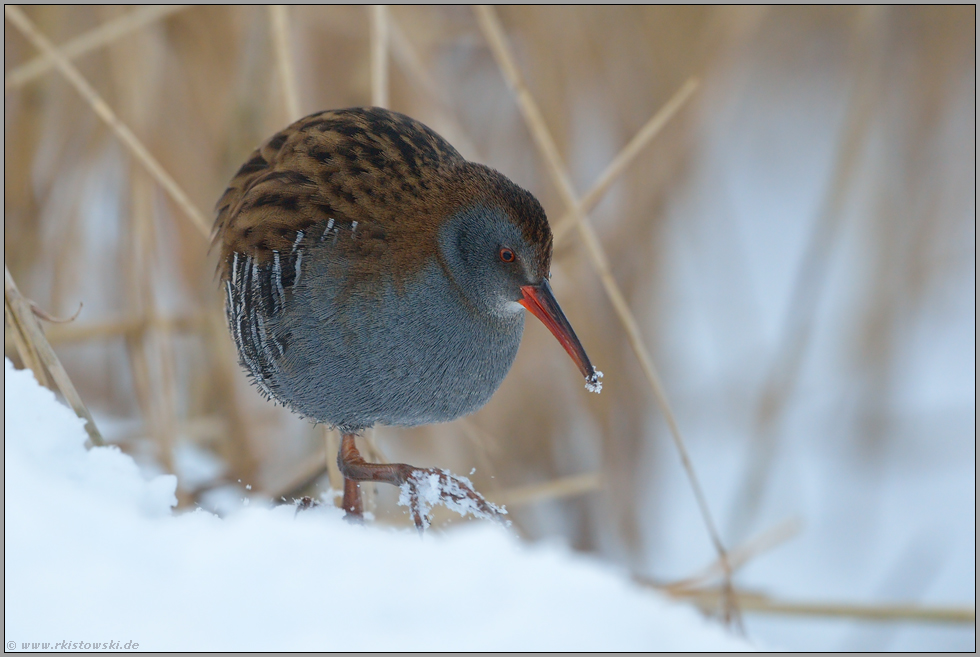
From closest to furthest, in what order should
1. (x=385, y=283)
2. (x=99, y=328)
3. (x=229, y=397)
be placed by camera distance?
(x=385, y=283) < (x=99, y=328) < (x=229, y=397)

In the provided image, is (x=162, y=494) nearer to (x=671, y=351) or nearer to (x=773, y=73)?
(x=671, y=351)

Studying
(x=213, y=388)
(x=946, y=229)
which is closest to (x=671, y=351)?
(x=946, y=229)

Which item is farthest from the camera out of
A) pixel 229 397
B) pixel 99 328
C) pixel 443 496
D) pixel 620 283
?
pixel 620 283

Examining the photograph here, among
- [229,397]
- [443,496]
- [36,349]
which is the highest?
[229,397]

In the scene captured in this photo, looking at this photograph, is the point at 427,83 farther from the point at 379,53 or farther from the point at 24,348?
the point at 24,348

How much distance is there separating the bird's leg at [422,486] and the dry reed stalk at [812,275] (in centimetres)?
151

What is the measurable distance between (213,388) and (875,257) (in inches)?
85.9

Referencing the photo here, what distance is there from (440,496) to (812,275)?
162 cm

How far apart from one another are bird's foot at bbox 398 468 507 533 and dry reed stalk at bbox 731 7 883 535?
1.53 metres

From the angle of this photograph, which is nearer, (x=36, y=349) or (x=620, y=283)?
(x=36, y=349)

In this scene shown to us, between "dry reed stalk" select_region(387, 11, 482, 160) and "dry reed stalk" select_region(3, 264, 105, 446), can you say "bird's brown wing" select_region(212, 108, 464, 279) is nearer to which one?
"dry reed stalk" select_region(3, 264, 105, 446)

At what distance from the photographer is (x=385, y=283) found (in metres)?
1.12

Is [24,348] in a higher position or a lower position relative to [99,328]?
lower

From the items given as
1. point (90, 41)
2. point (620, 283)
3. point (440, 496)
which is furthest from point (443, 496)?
point (620, 283)
